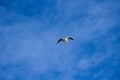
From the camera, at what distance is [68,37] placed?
104 ft

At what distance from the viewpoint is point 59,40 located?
31781 millimetres

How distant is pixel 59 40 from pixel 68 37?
2.01 metres
